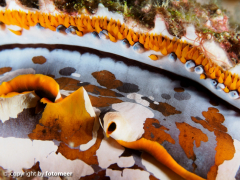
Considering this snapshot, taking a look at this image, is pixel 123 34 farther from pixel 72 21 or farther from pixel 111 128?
pixel 111 128

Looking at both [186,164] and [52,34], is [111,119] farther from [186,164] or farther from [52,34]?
[52,34]

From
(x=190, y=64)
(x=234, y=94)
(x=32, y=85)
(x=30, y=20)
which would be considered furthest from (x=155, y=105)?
(x=30, y=20)

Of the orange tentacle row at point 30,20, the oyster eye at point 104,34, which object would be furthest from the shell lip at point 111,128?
the orange tentacle row at point 30,20

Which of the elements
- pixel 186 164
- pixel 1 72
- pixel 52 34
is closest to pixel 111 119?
pixel 186 164

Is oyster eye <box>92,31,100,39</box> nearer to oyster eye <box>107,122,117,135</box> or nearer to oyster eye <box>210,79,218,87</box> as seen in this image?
oyster eye <box>107,122,117,135</box>

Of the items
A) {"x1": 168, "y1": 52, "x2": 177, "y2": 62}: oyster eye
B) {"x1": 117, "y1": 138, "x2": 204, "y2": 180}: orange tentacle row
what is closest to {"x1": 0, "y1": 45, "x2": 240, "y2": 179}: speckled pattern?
{"x1": 117, "y1": 138, "x2": 204, "y2": 180}: orange tentacle row
